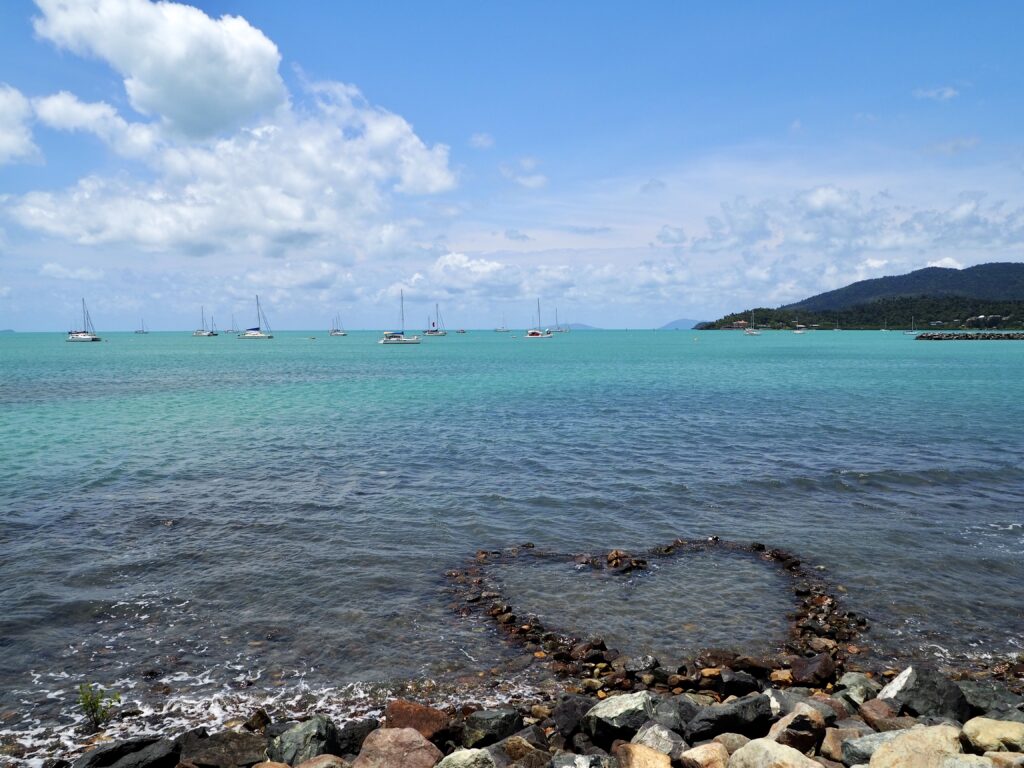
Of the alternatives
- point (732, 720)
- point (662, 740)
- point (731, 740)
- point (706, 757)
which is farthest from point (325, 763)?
point (732, 720)

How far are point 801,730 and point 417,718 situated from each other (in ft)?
18.8

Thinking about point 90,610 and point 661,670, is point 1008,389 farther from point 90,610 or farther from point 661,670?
point 90,610

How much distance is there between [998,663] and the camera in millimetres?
12766

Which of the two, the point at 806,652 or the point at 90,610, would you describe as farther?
the point at 90,610

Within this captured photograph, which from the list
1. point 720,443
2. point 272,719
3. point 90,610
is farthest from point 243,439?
point 272,719

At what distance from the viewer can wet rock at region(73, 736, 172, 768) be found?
916 cm

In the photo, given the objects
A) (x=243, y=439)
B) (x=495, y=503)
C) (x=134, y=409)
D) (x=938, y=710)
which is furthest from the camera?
(x=134, y=409)

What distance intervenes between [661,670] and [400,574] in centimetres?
770

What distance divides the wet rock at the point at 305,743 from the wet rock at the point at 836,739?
698cm

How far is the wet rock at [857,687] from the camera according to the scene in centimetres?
1095

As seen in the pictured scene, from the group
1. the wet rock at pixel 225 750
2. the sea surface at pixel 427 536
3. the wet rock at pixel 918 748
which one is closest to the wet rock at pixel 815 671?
the sea surface at pixel 427 536

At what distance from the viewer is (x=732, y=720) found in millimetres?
9836

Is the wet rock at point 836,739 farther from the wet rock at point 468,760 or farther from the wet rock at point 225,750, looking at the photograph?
the wet rock at point 225,750

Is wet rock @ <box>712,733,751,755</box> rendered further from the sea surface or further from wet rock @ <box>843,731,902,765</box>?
the sea surface
